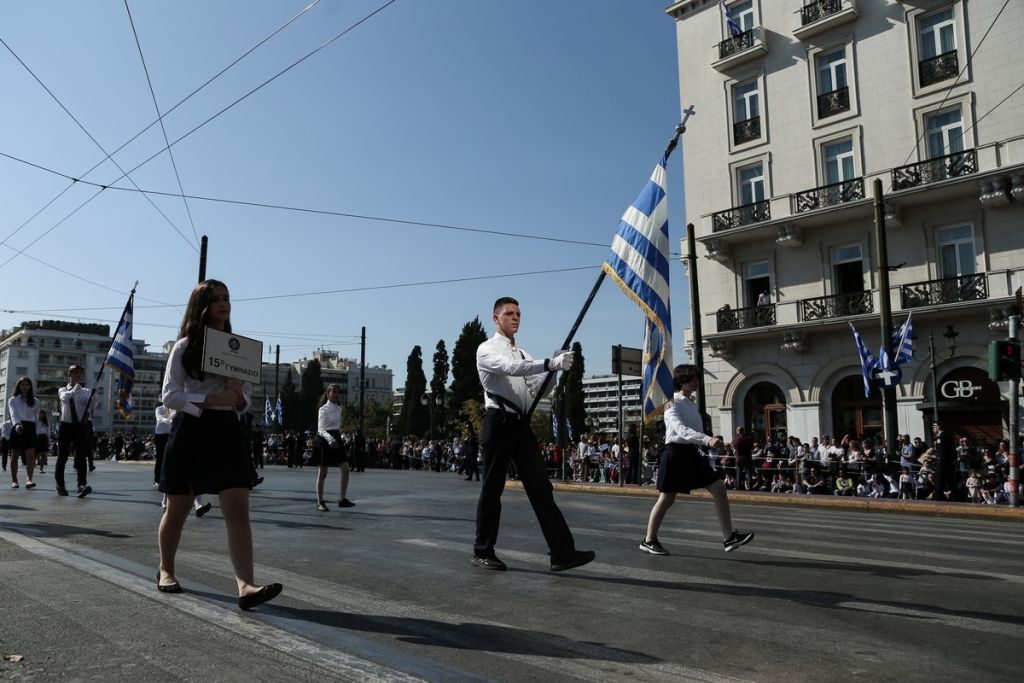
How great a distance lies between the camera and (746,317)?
94.4ft

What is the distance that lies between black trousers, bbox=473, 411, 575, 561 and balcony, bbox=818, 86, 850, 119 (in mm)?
25345

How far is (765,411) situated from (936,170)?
949 centimetres

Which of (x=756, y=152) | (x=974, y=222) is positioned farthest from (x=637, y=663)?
(x=756, y=152)

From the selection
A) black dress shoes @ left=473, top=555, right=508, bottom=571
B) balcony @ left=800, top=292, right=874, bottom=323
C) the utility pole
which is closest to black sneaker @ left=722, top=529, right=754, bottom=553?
black dress shoes @ left=473, top=555, right=508, bottom=571

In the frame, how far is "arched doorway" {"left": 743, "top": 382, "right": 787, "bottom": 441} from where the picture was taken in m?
28.4

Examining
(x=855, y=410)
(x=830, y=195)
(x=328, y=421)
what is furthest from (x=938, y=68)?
(x=328, y=421)

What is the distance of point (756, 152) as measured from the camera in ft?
96.1

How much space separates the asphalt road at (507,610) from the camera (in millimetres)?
3309

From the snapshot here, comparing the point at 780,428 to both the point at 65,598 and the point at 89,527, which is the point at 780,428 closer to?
the point at 89,527

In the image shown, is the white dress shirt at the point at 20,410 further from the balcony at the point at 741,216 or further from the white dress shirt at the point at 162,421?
the balcony at the point at 741,216

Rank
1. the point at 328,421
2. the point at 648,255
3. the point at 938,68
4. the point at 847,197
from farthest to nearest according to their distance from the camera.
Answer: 1. the point at 847,197
2. the point at 938,68
3. the point at 328,421
4. the point at 648,255

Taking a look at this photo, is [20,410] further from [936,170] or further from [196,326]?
[936,170]

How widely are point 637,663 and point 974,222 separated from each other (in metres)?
25.2

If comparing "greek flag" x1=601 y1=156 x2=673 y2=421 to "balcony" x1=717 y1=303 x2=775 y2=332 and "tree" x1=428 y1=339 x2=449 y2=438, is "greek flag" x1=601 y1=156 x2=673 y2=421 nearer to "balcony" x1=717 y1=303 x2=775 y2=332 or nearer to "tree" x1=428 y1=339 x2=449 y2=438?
"balcony" x1=717 y1=303 x2=775 y2=332
